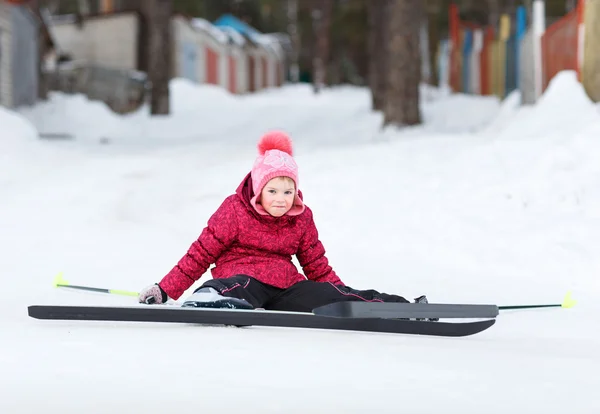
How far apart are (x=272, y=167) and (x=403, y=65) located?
1147 centimetres

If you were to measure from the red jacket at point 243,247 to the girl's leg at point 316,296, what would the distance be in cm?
12

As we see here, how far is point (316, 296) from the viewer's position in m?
4.45

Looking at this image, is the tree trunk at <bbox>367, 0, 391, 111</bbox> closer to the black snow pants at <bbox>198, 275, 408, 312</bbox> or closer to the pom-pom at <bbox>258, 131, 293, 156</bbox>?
the pom-pom at <bbox>258, 131, 293, 156</bbox>

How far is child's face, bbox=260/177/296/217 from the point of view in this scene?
4539 millimetres

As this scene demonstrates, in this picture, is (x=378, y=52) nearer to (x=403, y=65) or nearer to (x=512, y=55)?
(x=512, y=55)

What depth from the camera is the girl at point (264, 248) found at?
4.49m

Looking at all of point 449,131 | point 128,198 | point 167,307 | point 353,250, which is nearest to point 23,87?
point 449,131

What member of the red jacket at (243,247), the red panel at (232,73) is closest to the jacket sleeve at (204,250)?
the red jacket at (243,247)

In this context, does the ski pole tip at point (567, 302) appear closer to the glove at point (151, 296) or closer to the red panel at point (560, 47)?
the glove at point (151, 296)

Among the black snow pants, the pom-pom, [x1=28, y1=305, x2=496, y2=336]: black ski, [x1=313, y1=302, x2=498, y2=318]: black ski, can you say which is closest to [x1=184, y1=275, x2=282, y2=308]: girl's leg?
the black snow pants

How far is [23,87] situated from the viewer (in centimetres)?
2230

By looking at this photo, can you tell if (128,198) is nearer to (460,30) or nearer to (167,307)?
(167,307)

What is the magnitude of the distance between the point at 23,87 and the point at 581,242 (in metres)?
18.3

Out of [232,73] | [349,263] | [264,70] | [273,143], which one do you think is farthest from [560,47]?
[264,70]
